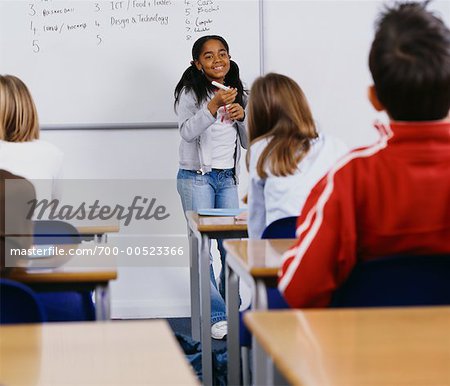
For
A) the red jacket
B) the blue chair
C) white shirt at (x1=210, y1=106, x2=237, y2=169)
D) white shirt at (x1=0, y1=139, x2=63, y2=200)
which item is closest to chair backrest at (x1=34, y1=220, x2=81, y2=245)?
white shirt at (x1=0, y1=139, x2=63, y2=200)

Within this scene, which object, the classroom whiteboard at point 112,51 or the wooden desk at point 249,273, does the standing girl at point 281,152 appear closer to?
the wooden desk at point 249,273

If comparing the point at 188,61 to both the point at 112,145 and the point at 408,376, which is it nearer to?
the point at 112,145

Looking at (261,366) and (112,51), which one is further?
(112,51)

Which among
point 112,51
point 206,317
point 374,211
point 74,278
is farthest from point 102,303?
point 112,51

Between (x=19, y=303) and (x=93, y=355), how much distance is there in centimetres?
50

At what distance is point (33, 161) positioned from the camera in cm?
273

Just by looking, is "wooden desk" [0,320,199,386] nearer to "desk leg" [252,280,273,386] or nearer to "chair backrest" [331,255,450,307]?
"desk leg" [252,280,273,386]

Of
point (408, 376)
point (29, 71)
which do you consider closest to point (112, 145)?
point (29, 71)

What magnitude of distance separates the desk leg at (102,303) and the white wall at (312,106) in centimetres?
255

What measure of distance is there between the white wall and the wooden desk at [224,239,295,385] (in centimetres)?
205

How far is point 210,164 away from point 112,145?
0.65m

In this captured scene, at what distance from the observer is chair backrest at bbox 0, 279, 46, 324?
1643mm

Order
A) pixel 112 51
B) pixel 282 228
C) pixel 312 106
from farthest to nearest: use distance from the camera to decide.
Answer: pixel 312 106
pixel 112 51
pixel 282 228

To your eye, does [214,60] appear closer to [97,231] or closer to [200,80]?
[200,80]
